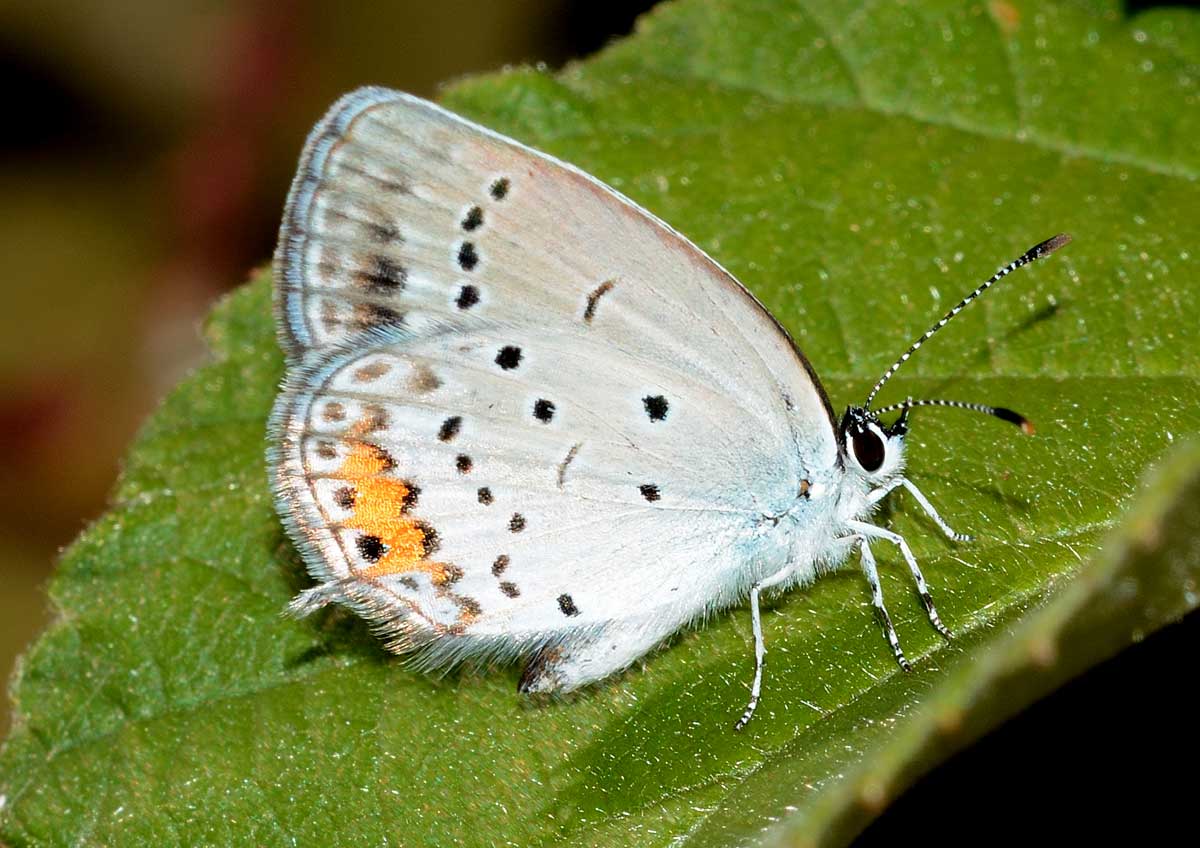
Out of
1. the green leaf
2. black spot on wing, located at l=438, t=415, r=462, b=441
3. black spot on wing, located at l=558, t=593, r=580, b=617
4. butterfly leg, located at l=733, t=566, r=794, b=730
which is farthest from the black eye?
black spot on wing, located at l=438, t=415, r=462, b=441

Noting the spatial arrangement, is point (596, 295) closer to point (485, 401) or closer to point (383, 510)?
point (485, 401)

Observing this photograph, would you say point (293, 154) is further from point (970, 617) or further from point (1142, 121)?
point (970, 617)

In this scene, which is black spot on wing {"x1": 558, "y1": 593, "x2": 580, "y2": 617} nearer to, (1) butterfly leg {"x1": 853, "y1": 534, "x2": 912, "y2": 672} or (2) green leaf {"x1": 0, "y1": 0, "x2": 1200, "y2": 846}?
(2) green leaf {"x1": 0, "y1": 0, "x2": 1200, "y2": 846}

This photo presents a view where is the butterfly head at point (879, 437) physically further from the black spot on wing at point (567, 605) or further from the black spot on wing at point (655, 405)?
the black spot on wing at point (567, 605)

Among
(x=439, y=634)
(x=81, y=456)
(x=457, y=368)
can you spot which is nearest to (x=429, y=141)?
(x=457, y=368)

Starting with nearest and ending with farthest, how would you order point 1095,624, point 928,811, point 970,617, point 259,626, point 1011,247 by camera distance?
point 1095,624
point 928,811
point 970,617
point 259,626
point 1011,247

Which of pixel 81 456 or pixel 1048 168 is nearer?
pixel 1048 168
